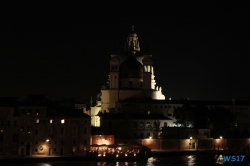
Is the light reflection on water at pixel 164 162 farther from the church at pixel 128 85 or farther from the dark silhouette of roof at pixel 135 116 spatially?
the church at pixel 128 85

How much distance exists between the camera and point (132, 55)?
87125 millimetres

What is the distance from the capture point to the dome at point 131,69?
83.9 metres

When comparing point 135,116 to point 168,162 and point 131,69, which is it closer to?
point 131,69

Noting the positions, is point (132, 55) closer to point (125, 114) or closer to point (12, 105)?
point (125, 114)

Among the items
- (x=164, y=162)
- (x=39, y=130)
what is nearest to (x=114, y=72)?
(x=39, y=130)

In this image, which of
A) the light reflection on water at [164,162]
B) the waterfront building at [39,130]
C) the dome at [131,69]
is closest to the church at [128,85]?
the dome at [131,69]

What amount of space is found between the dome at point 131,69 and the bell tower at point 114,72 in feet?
3.05

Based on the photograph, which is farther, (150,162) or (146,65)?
(146,65)

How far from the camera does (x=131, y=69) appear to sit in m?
84.2

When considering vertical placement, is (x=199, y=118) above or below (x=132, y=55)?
below

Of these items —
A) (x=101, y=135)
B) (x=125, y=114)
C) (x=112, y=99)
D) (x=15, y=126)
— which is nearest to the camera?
(x=15, y=126)

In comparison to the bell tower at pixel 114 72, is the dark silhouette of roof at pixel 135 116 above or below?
below

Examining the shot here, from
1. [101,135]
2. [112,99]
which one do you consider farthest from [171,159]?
[112,99]

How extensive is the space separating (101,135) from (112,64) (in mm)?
23028
